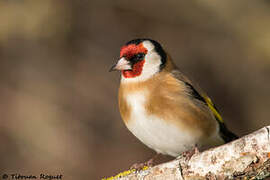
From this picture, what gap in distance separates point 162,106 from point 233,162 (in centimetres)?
111

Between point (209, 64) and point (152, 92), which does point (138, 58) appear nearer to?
point (152, 92)

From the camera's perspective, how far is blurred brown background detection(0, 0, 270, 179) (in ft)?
22.5

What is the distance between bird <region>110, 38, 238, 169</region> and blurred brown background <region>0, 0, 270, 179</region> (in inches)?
113

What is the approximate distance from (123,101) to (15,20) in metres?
3.27

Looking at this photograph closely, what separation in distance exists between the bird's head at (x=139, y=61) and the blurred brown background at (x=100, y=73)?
9.22 feet

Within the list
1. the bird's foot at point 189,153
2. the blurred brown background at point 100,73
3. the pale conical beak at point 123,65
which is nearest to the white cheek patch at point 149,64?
the pale conical beak at point 123,65

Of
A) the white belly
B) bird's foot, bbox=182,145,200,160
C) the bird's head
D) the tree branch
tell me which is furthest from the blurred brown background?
the tree branch

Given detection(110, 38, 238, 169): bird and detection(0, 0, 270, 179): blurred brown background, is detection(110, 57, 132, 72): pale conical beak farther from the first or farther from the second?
detection(0, 0, 270, 179): blurred brown background

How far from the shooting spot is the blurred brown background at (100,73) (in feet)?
22.5

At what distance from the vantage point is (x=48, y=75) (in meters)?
7.49

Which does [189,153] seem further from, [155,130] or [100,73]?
[100,73]

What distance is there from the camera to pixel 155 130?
3693mm

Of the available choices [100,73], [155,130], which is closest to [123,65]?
[155,130]

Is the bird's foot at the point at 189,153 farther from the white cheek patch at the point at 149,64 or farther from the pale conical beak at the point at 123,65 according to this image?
the pale conical beak at the point at 123,65
